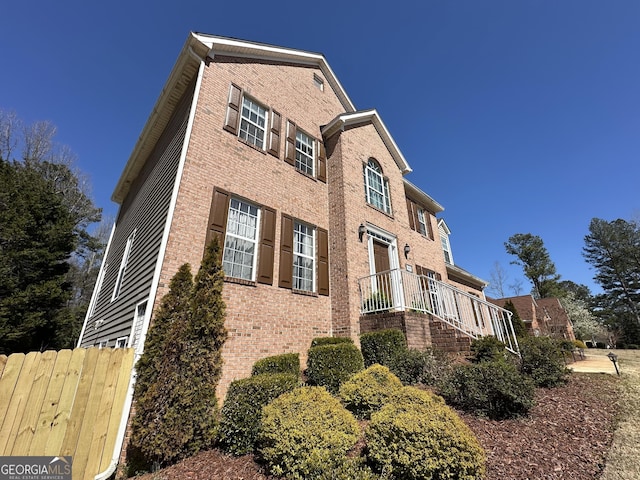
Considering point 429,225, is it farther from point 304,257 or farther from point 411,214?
point 304,257

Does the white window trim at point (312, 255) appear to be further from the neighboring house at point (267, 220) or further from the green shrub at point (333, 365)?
the green shrub at point (333, 365)

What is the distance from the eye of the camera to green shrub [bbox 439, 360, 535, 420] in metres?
4.20

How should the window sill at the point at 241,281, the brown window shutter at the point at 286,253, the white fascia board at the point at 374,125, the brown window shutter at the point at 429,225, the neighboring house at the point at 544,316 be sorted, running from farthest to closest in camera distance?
1. the neighboring house at the point at 544,316
2. the brown window shutter at the point at 429,225
3. the white fascia board at the point at 374,125
4. the brown window shutter at the point at 286,253
5. the window sill at the point at 241,281

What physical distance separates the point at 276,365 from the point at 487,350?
→ 442 centimetres

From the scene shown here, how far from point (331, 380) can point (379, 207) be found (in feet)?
23.1

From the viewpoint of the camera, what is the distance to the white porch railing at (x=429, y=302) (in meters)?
7.29

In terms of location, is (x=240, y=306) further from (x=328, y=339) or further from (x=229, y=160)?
(x=229, y=160)

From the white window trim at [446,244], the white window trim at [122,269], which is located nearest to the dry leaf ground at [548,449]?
the white window trim at [122,269]

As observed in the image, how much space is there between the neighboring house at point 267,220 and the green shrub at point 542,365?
1.09 meters

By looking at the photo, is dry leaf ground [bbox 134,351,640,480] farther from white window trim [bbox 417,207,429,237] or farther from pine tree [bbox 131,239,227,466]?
white window trim [bbox 417,207,429,237]

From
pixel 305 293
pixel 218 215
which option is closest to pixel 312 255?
pixel 305 293

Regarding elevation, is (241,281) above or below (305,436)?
above

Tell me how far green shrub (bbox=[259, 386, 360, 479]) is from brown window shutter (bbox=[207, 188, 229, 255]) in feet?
12.1

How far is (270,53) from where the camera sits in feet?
30.9
